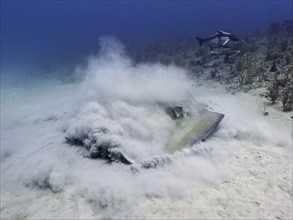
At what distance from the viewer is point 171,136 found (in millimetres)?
7656

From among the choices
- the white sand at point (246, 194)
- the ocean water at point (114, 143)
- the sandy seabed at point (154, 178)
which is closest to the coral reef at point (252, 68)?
the ocean water at point (114, 143)

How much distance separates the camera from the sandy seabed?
584 centimetres

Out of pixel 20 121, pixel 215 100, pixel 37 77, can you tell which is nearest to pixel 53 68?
pixel 37 77

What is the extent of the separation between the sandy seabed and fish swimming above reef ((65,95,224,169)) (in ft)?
0.66

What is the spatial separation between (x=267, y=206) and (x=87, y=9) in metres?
164

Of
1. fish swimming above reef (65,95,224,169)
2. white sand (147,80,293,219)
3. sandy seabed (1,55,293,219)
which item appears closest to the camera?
white sand (147,80,293,219)

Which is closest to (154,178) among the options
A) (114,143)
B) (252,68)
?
(114,143)

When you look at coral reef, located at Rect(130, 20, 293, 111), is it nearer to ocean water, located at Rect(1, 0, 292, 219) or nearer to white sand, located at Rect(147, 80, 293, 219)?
ocean water, located at Rect(1, 0, 292, 219)

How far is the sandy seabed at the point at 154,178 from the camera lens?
19.1 feet

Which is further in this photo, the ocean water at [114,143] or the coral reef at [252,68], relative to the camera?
the coral reef at [252,68]

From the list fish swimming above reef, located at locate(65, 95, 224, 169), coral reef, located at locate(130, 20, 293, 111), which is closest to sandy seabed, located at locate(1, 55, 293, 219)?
fish swimming above reef, located at locate(65, 95, 224, 169)

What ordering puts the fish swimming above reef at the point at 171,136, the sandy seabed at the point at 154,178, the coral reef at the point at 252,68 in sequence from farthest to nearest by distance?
the coral reef at the point at 252,68 < the fish swimming above reef at the point at 171,136 < the sandy seabed at the point at 154,178

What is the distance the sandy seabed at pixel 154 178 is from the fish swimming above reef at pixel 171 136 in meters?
0.20

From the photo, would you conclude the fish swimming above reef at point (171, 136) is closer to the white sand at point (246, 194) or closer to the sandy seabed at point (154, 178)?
the sandy seabed at point (154, 178)
